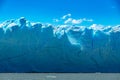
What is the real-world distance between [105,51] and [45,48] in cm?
1651

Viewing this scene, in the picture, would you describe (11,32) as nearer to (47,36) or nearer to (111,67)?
(47,36)

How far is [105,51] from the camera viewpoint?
10531 cm

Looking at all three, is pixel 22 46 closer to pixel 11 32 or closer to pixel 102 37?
pixel 11 32

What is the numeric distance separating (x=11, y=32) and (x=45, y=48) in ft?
34.6

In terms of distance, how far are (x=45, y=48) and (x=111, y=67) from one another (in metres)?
19.2

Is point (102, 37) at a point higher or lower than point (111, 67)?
higher

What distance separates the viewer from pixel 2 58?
349ft

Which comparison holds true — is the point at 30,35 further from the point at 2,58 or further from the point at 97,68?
the point at 97,68

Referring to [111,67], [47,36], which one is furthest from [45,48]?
[111,67]

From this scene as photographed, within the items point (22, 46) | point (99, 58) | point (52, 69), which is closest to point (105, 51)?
point (99, 58)

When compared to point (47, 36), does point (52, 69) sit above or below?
below

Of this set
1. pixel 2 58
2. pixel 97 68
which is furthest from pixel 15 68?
pixel 97 68

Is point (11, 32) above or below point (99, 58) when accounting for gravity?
above

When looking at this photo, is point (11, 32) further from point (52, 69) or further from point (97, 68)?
point (97, 68)
